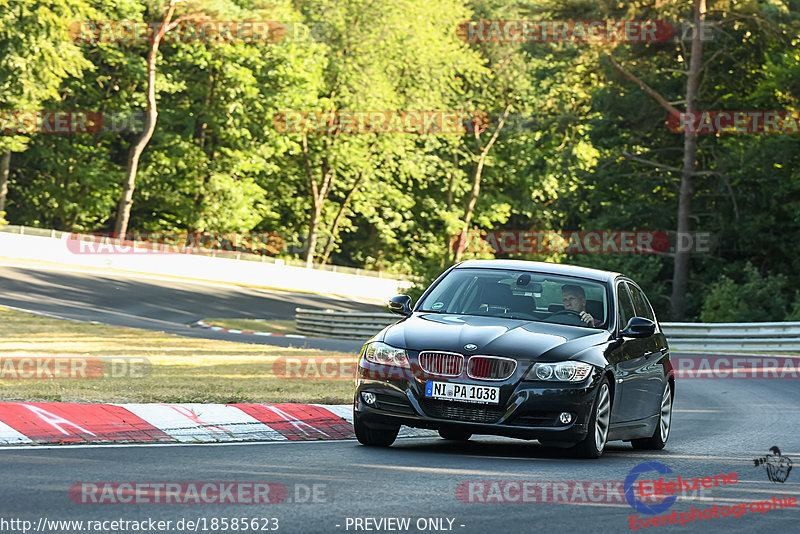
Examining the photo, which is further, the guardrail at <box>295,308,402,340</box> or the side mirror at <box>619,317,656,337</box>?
the guardrail at <box>295,308,402,340</box>

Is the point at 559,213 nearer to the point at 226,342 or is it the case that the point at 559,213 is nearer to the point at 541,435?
the point at 226,342

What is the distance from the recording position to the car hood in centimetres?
930

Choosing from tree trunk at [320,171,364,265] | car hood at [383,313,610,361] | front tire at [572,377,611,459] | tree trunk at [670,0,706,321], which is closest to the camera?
car hood at [383,313,610,361]

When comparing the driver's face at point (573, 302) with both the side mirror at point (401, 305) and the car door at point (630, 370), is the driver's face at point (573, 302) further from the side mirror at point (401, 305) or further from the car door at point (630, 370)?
the side mirror at point (401, 305)

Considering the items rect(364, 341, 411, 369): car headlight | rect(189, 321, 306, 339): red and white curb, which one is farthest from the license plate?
rect(189, 321, 306, 339): red and white curb

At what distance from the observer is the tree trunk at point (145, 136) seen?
180 ft

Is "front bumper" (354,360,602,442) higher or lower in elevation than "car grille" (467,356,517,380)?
lower

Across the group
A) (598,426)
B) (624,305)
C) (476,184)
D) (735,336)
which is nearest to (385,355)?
(598,426)

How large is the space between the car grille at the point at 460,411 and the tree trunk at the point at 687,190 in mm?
31508

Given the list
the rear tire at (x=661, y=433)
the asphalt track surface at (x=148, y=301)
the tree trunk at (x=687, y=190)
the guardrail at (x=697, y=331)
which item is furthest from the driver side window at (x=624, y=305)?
the tree trunk at (x=687, y=190)

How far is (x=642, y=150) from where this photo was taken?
45125 mm

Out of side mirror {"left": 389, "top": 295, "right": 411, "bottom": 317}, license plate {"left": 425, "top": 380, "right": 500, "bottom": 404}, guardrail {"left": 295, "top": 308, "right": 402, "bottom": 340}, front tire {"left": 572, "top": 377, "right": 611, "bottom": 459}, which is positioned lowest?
guardrail {"left": 295, "top": 308, "right": 402, "bottom": 340}

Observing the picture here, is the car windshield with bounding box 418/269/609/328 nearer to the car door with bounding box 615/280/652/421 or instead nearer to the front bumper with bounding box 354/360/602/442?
the car door with bounding box 615/280/652/421

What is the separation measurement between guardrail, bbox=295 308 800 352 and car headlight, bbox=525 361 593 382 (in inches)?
792
